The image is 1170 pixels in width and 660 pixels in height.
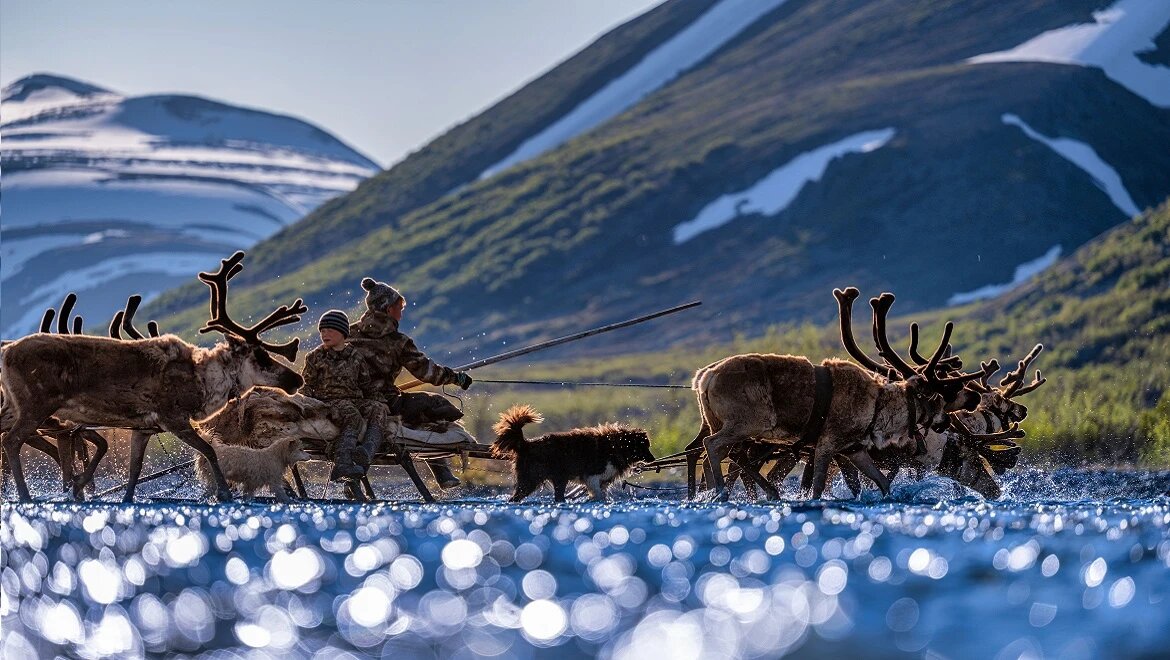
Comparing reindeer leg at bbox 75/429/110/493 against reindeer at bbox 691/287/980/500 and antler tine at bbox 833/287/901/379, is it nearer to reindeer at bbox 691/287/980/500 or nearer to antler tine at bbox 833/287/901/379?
reindeer at bbox 691/287/980/500

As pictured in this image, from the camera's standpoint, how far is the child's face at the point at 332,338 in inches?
802

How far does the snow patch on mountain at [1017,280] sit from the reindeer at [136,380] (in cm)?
8176

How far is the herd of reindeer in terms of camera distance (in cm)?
1884

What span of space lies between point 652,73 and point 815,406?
135495mm

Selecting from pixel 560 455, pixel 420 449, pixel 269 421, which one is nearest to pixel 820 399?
pixel 560 455

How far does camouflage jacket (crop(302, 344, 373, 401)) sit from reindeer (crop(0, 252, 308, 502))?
0.22 m

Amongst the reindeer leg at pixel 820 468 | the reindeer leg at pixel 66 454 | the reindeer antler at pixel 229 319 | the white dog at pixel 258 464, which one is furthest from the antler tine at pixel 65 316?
the reindeer leg at pixel 820 468

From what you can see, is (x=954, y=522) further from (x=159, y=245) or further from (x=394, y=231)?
(x=159, y=245)

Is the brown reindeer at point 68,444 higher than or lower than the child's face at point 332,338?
lower

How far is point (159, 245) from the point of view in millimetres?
182375

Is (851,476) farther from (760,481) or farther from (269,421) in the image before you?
(269,421)

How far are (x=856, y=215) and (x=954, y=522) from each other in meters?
100

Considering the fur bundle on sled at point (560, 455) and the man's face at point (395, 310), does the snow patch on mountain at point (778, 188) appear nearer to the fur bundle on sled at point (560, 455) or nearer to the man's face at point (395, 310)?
the fur bundle on sled at point (560, 455)

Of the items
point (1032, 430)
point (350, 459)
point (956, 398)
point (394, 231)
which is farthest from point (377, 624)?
point (394, 231)
